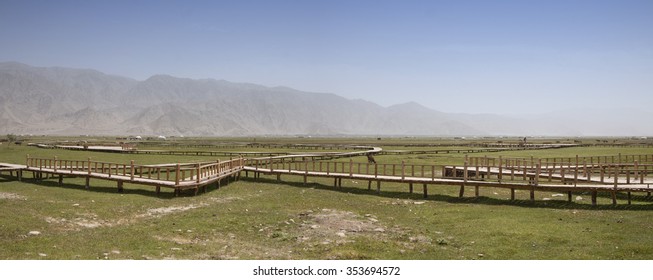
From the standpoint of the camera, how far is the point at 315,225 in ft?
63.4

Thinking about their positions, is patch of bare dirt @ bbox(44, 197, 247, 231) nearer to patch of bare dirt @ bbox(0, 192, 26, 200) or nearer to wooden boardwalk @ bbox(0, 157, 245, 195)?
wooden boardwalk @ bbox(0, 157, 245, 195)

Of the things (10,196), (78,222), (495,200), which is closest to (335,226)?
(78,222)

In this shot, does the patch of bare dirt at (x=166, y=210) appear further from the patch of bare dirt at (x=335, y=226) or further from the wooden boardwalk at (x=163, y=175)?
the patch of bare dirt at (x=335, y=226)

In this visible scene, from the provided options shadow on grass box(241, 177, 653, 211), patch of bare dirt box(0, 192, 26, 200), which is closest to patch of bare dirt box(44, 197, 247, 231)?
patch of bare dirt box(0, 192, 26, 200)

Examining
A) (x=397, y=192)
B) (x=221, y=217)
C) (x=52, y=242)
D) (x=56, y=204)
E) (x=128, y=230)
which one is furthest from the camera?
(x=397, y=192)

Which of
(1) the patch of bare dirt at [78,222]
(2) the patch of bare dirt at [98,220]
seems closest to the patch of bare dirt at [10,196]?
(2) the patch of bare dirt at [98,220]

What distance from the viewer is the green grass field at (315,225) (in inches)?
587

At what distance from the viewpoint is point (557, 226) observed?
1880 centimetres

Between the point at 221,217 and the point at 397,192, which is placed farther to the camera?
the point at 397,192

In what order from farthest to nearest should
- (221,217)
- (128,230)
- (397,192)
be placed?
(397,192) < (221,217) < (128,230)

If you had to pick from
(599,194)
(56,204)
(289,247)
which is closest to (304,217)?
(289,247)

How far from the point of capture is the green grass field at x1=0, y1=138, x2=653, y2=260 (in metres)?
14.9
